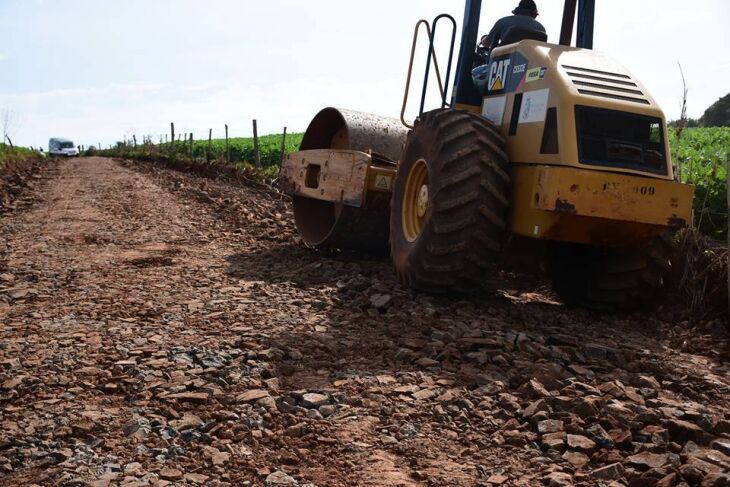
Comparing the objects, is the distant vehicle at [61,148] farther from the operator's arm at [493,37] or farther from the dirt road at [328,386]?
the operator's arm at [493,37]

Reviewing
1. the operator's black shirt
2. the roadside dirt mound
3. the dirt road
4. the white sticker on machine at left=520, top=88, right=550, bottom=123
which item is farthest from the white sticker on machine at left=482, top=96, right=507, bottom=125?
the roadside dirt mound

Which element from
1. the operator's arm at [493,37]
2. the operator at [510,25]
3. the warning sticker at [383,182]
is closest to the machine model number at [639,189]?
the operator at [510,25]

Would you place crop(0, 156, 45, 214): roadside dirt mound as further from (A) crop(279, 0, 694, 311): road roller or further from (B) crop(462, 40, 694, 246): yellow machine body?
(B) crop(462, 40, 694, 246): yellow machine body

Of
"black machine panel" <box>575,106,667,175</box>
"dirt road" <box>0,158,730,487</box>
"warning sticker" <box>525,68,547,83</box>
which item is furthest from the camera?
"warning sticker" <box>525,68,547,83</box>

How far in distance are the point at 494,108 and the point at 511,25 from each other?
0.80m

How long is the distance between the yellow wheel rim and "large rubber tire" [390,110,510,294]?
37cm

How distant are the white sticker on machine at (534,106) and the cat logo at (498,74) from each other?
0.36 meters

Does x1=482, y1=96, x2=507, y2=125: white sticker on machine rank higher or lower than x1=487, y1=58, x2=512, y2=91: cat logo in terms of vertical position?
lower

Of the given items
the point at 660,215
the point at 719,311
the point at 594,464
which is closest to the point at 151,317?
the point at 594,464

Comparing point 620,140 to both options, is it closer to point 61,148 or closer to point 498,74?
point 498,74

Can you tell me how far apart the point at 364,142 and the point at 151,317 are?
3.51 m

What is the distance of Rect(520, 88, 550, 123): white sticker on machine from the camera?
19.1 feet

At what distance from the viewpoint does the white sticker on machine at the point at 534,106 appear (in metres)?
5.82

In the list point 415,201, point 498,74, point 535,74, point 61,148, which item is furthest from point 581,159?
point 61,148
